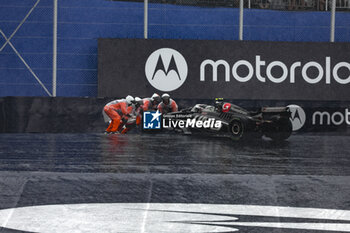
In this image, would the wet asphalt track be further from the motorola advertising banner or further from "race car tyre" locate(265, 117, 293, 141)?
the motorola advertising banner

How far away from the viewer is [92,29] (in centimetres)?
1686

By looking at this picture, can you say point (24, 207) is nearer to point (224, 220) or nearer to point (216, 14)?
point (224, 220)

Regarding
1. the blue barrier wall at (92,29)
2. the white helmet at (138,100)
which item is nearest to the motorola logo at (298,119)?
the blue barrier wall at (92,29)

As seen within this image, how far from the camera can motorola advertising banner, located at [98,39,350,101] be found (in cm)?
1602

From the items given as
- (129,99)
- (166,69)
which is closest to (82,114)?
(129,99)

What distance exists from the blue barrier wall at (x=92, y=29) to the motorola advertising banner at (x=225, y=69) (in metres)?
0.87

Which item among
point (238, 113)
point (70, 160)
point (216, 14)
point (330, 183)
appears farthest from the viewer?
point (216, 14)

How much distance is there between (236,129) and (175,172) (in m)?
6.39

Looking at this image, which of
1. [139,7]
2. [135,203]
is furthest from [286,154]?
[139,7]

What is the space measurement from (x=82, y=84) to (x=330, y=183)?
11.3 metres

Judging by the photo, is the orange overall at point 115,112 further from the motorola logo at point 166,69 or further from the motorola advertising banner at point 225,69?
the motorola logo at point 166,69

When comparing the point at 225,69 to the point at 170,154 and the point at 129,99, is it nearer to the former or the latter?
the point at 129,99

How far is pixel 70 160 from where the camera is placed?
28.7ft

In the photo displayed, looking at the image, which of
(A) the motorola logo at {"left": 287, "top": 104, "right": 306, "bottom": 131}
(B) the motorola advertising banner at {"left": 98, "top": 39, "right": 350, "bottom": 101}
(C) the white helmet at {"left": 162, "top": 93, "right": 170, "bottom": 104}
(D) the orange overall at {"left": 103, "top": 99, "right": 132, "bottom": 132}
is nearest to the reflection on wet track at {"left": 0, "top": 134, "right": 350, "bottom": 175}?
(D) the orange overall at {"left": 103, "top": 99, "right": 132, "bottom": 132}
